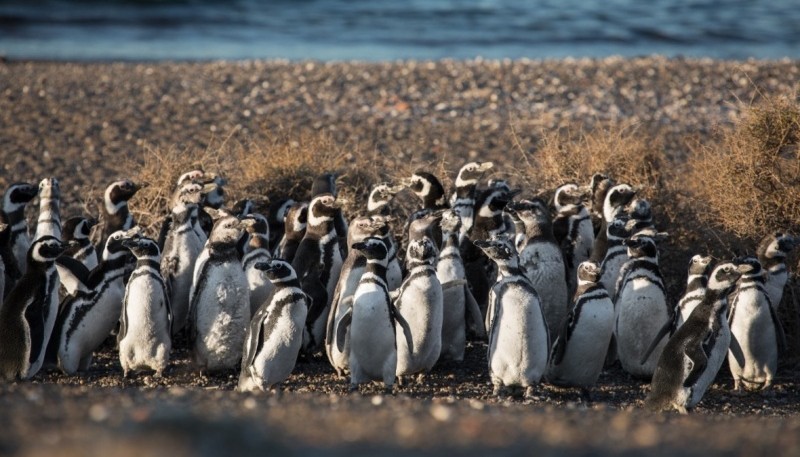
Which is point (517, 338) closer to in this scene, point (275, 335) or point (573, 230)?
point (275, 335)

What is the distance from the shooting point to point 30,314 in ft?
24.3

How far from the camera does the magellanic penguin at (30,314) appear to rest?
7.32 metres

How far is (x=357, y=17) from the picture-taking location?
1178 inches

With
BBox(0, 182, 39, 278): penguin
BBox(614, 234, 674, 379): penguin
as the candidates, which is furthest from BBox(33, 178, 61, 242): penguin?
BBox(614, 234, 674, 379): penguin

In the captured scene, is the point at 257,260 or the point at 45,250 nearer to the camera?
the point at 45,250

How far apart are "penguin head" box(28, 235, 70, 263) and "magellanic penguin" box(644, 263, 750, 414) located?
Result: 4.20m

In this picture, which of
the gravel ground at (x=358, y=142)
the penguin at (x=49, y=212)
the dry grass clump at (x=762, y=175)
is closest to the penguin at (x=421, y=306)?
the gravel ground at (x=358, y=142)

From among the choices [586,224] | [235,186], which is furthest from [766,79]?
[235,186]

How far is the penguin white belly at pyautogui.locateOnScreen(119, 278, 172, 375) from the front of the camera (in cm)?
762

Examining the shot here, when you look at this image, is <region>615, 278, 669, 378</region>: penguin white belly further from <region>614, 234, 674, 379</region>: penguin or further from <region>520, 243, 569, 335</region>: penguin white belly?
<region>520, 243, 569, 335</region>: penguin white belly

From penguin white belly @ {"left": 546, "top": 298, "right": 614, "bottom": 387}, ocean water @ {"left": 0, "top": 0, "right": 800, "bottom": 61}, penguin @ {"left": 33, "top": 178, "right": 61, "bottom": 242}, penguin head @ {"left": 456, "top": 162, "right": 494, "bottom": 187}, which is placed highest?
ocean water @ {"left": 0, "top": 0, "right": 800, "bottom": 61}

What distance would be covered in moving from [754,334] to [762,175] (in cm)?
156

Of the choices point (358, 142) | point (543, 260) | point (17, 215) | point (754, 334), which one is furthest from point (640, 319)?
point (358, 142)

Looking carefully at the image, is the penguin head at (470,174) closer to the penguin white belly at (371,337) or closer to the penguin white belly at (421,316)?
the penguin white belly at (421,316)
